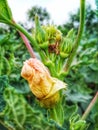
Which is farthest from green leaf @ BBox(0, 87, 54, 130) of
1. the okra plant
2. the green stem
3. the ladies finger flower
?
the green stem

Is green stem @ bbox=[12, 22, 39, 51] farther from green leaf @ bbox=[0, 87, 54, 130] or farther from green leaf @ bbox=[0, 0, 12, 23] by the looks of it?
green leaf @ bbox=[0, 87, 54, 130]

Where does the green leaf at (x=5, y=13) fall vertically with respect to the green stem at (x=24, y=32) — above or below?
above

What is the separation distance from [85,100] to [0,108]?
0.91 metres

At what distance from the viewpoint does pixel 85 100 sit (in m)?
1.62

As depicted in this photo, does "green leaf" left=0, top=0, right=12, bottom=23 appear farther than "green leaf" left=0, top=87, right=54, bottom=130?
Yes

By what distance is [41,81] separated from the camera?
84 cm

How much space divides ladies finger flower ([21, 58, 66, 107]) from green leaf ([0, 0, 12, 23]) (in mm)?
135

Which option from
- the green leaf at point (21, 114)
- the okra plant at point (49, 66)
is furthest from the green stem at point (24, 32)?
the green leaf at point (21, 114)

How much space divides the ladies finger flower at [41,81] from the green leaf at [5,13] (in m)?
0.14

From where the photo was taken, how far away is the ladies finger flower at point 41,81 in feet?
2.72

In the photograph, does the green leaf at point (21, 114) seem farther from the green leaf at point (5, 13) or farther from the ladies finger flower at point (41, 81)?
the green leaf at point (5, 13)

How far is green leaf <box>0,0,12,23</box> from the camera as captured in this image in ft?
2.98

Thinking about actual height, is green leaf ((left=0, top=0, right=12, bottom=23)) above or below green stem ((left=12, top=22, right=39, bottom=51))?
above

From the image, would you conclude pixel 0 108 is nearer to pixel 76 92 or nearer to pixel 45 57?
pixel 45 57
